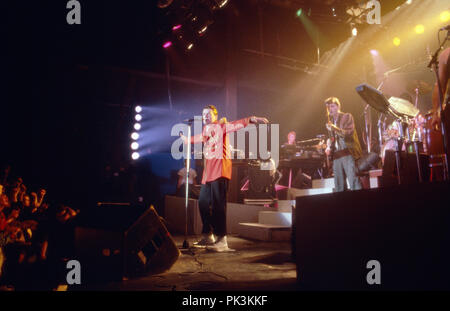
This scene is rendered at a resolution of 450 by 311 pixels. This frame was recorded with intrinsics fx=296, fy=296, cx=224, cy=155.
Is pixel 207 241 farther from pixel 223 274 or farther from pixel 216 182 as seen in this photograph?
pixel 223 274

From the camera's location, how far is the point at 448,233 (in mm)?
1414

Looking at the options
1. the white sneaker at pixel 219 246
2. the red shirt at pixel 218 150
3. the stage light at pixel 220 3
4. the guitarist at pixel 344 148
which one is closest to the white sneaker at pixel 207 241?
the white sneaker at pixel 219 246

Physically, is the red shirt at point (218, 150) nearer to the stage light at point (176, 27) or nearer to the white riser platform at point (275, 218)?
the white riser platform at point (275, 218)

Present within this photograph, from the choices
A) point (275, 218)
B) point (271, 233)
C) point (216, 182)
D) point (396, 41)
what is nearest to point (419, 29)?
point (396, 41)

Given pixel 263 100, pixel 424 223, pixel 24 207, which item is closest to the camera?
pixel 424 223

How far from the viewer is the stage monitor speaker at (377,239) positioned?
1479mm

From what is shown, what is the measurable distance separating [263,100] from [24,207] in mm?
10380

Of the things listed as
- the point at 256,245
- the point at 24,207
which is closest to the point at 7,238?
the point at 24,207

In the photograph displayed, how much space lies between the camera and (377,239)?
1786mm

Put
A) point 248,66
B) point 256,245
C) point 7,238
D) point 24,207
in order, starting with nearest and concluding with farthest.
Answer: point 7,238, point 24,207, point 256,245, point 248,66

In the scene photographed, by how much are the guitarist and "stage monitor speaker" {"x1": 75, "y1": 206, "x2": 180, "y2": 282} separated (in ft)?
11.4

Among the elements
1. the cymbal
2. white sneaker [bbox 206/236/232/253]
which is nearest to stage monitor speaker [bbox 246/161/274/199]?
white sneaker [bbox 206/236/232/253]

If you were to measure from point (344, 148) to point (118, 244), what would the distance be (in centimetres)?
413
